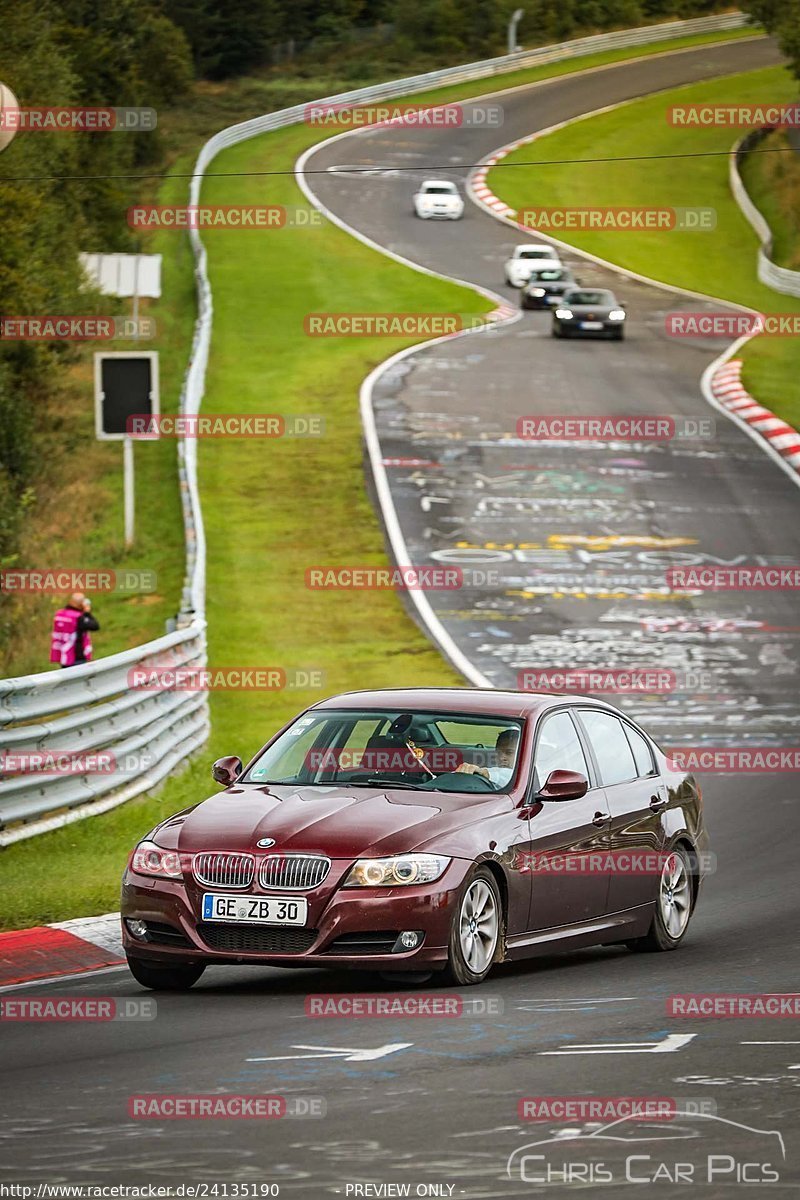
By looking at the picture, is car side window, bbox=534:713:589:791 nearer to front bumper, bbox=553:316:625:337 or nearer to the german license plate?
the german license plate

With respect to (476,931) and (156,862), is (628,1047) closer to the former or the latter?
(476,931)

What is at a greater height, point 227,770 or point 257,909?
point 227,770

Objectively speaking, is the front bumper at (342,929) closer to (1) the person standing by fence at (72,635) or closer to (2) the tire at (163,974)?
(2) the tire at (163,974)

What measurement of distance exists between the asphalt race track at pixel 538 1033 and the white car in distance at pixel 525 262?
2107 cm

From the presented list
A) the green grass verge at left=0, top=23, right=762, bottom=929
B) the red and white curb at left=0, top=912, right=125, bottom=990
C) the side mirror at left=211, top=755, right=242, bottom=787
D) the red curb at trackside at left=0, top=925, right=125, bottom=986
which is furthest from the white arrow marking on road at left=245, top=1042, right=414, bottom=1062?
the green grass verge at left=0, top=23, right=762, bottom=929

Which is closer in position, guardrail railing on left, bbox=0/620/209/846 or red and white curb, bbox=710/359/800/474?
guardrail railing on left, bbox=0/620/209/846

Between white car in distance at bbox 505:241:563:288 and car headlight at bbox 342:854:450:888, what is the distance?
44.0m

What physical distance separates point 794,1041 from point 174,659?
34.2 ft

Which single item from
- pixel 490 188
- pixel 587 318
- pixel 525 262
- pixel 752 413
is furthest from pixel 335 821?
pixel 490 188

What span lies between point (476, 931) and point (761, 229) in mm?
57081

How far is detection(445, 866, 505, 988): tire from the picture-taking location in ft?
31.0

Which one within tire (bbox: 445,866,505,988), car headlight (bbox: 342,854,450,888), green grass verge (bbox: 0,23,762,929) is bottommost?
green grass verge (bbox: 0,23,762,929)

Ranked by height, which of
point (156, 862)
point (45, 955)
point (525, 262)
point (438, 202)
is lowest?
point (525, 262)

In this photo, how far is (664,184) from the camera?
69875mm
